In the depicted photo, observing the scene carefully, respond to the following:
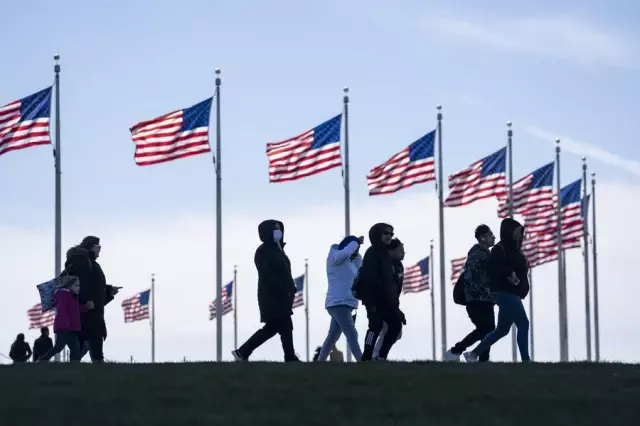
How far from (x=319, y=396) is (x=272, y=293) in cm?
703

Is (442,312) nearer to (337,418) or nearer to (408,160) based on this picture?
(408,160)

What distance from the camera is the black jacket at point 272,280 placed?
20938 millimetres

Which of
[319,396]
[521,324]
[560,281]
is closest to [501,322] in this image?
[521,324]

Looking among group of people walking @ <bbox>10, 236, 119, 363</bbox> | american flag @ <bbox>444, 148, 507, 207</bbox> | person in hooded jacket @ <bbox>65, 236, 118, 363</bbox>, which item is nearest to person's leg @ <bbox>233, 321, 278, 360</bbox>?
group of people walking @ <bbox>10, 236, 119, 363</bbox>

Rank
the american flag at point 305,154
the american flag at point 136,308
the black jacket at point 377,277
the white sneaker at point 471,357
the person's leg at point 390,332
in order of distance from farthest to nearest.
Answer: the american flag at point 136,308 < the american flag at point 305,154 < the white sneaker at point 471,357 < the person's leg at point 390,332 < the black jacket at point 377,277

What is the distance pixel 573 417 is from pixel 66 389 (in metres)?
4.56

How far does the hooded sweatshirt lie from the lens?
2150cm

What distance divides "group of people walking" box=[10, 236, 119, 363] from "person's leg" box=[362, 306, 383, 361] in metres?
3.85

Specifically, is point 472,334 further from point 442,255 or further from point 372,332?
point 442,255

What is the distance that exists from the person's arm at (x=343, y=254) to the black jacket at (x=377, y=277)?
530mm

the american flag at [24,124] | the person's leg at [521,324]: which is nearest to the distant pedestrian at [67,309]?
the person's leg at [521,324]

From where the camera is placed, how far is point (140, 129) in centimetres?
3519

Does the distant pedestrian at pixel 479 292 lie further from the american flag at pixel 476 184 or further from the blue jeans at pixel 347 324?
the american flag at pixel 476 184

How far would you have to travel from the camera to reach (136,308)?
205ft
